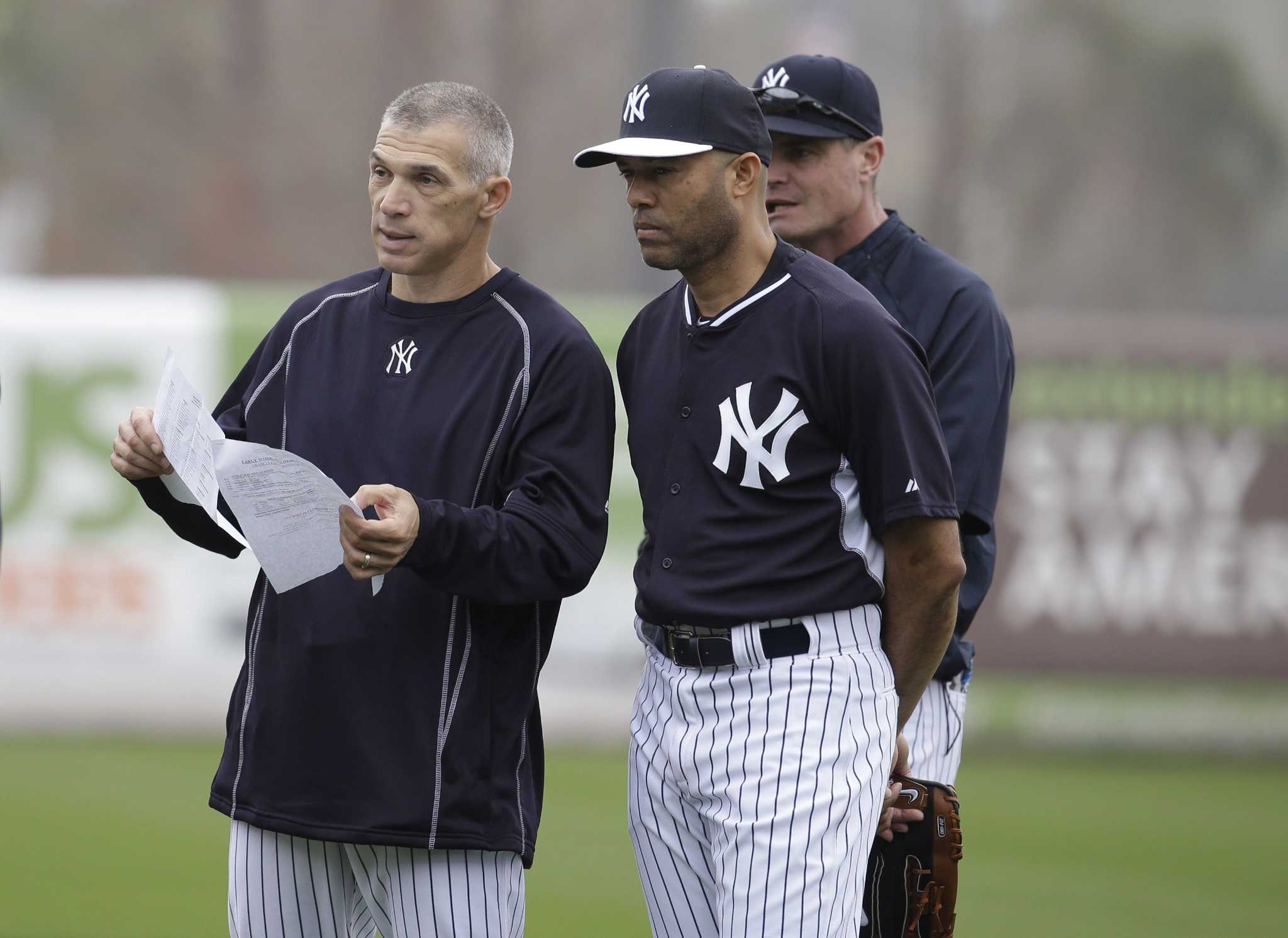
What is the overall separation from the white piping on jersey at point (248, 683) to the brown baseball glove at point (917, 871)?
1206 millimetres

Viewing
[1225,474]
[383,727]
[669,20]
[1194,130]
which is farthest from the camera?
[1194,130]

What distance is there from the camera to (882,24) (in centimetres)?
2192

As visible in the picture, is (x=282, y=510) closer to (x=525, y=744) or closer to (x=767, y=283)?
(x=525, y=744)

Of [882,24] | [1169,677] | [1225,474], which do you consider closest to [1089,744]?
[1169,677]

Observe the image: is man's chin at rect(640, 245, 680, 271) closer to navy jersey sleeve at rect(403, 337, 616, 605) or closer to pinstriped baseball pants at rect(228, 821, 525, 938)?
navy jersey sleeve at rect(403, 337, 616, 605)

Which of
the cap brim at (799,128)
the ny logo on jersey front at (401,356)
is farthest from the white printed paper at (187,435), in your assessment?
the cap brim at (799,128)

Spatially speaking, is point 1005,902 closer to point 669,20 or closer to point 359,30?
point 669,20

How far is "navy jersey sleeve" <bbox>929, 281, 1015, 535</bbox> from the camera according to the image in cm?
350

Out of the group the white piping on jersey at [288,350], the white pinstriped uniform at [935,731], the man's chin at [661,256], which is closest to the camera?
the man's chin at [661,256]

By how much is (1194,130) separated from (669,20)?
11802mm

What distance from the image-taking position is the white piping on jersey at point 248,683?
10.2 ft

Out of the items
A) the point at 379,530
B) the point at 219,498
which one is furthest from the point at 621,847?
the point at 379,530

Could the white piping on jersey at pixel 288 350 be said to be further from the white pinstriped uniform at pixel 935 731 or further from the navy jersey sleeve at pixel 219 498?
the white pinstriped uniform at pixel 935 731

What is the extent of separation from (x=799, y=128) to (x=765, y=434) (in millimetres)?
910
